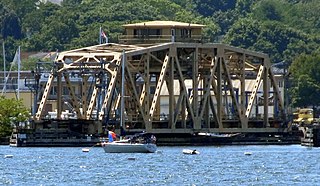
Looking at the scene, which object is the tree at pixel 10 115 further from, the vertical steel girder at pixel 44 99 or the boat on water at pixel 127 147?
the boat on water at pixel 127 147

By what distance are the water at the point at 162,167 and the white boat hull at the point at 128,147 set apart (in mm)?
891

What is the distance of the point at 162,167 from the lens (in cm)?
13262

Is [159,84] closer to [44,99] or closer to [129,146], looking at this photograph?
[44,99]

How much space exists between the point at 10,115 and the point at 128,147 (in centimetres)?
2933

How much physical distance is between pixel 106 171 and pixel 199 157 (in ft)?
69.2

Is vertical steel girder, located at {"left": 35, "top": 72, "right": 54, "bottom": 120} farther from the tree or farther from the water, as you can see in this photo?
the water

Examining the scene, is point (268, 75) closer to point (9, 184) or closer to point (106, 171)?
point (106, 171)

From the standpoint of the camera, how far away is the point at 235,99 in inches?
7229

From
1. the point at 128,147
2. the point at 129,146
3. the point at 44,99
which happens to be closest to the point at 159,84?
the point at 44,99

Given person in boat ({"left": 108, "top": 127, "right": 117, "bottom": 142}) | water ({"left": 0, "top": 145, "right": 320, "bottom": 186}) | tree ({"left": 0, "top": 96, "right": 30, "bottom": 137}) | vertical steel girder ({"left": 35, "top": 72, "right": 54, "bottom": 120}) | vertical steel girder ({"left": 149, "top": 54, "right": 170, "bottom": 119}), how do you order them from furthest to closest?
tree ({"left": 0, "top": 96, "right": 30, "bottom": 137})
vertical steel girder ({"left": 149, "top": 54, "right": 170, "bottom": 119})
vertical steel girder ({"left": 35, "top": 72, "right": 54, "bottom": 120})
person in boat ({"left": 108, "top": 127, "right": 117, "bottom": 142})
water ({"left": 0, "top": 145, "right": 320, "bottom": 186})

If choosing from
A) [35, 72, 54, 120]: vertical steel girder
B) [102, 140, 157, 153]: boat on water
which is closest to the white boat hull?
[102, 140, 157, 153]: boat on water

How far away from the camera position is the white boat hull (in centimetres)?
15300

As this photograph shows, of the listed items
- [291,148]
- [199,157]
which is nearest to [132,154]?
[199,157]

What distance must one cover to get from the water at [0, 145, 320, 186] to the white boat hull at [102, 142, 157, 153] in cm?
89
